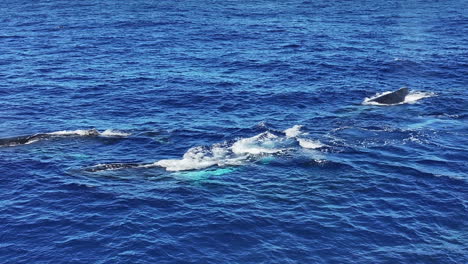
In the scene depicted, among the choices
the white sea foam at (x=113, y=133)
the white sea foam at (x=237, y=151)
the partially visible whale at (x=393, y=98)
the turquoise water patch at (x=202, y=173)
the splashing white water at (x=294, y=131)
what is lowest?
the turquoise water patch at (x=202, y=173)

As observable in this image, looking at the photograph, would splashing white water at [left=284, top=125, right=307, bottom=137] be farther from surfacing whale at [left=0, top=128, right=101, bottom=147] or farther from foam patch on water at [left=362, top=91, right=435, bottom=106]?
surfacing whale at [left=0, top=128, right=101, bottom=147]

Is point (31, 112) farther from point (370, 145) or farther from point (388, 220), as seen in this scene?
point (388, 220)

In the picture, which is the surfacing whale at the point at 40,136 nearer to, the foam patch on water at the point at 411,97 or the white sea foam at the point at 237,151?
the white sea foam at the point at 237,151

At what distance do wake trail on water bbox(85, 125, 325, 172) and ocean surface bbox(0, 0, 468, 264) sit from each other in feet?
0.79

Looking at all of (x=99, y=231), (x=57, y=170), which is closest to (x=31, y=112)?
(x=57, y=170)

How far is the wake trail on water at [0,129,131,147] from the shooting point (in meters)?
60.8

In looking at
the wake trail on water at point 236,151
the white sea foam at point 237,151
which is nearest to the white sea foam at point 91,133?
the wake trail on water at point 236,151

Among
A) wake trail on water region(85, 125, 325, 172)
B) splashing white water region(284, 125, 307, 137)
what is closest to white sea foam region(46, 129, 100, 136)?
wake trail on water region(85, 125, 325, 172)

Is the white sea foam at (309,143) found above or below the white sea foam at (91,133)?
below

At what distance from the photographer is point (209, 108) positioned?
71.8 m

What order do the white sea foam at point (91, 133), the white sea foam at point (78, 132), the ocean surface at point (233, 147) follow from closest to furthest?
the ocean surface at point (233, 147) < the white sea foam at point (91, 133) < the white sea foam at point (78, 132)

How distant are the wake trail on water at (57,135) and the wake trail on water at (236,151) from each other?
9139 millimetres

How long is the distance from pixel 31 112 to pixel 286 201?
40183mm

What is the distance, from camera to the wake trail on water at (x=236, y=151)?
178ft
